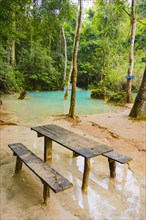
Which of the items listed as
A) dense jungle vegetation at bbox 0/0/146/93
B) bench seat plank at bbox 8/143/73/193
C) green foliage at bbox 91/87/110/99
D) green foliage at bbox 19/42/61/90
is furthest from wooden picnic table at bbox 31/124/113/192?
green foliage at bbox 19/42/61/90

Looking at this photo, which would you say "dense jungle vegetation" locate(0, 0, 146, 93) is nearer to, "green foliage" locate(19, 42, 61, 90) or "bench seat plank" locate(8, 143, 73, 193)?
"green foliage" locate(19, 42, 61, 90)

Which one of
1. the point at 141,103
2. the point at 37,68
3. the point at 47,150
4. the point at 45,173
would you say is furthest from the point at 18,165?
the point at 37,68

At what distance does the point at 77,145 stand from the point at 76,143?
8 centimetres

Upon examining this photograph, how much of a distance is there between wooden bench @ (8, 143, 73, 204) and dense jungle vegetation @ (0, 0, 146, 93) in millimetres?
5075

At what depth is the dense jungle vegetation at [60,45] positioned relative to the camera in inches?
323

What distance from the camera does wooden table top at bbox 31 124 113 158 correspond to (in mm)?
2469

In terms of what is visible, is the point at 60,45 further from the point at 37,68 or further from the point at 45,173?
the point at 45,173

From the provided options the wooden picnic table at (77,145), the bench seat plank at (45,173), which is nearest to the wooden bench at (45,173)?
the bench seat plank at (45,173)

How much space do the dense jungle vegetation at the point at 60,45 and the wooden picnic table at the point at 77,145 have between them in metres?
4.65

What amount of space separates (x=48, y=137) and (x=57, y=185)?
1162 millimetres

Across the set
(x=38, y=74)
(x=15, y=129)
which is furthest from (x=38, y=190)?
(x=38, y=74)

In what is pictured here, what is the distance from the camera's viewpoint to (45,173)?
2.17 meters

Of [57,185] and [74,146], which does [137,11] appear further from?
[57,185]

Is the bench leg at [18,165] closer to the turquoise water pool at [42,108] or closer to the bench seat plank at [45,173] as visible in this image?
the bench seat plank at [45,173]
